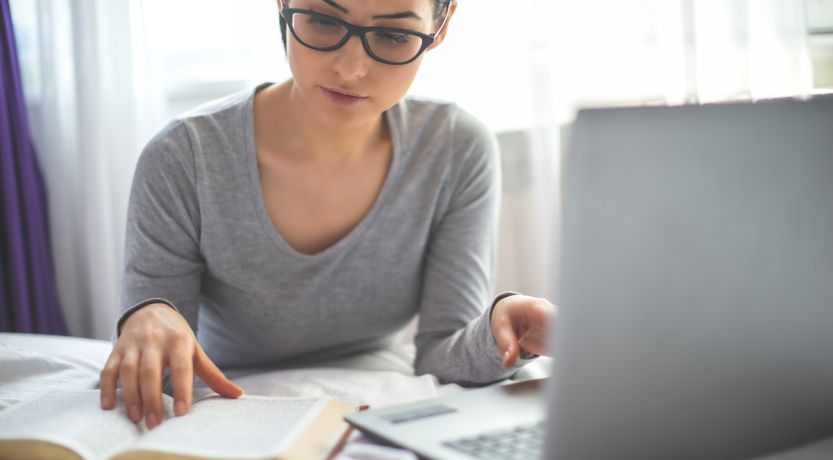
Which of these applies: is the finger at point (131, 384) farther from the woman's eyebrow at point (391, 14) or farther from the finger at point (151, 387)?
the woman's eyebrow at point (391, 14)

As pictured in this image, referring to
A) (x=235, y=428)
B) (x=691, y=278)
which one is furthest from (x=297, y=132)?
(x=691, y=278)

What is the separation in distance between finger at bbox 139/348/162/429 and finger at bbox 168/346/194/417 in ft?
0.05

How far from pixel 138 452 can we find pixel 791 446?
48cm

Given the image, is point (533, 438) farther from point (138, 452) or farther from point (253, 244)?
point (253, 244)

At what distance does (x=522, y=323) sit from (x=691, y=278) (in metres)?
0.40

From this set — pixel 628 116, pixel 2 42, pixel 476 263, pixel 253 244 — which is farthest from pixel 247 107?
pixel 2 42

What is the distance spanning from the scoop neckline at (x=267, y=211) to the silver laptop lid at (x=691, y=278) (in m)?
0.71

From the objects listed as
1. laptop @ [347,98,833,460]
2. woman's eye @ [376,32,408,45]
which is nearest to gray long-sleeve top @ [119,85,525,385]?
woman's eye @ [376,32,408,45]

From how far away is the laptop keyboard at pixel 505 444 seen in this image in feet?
1.76

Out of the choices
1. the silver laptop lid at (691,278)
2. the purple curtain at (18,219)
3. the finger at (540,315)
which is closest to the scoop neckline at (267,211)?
the finger at (540,315)

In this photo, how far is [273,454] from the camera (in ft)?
1.73

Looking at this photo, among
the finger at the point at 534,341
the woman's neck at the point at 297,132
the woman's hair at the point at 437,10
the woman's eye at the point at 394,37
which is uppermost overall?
the woman's hair at the point at 437,10

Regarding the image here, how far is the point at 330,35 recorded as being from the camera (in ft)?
3.16

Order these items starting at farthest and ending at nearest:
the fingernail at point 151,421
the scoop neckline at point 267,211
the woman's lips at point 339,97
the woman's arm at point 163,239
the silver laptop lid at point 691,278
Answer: the scoop neckline at point 267,211
the woman's lips at point 339,97
the woman's arm at point 163,239
the fingernail at point 151,421
the silver laptop lid at point 691,278
